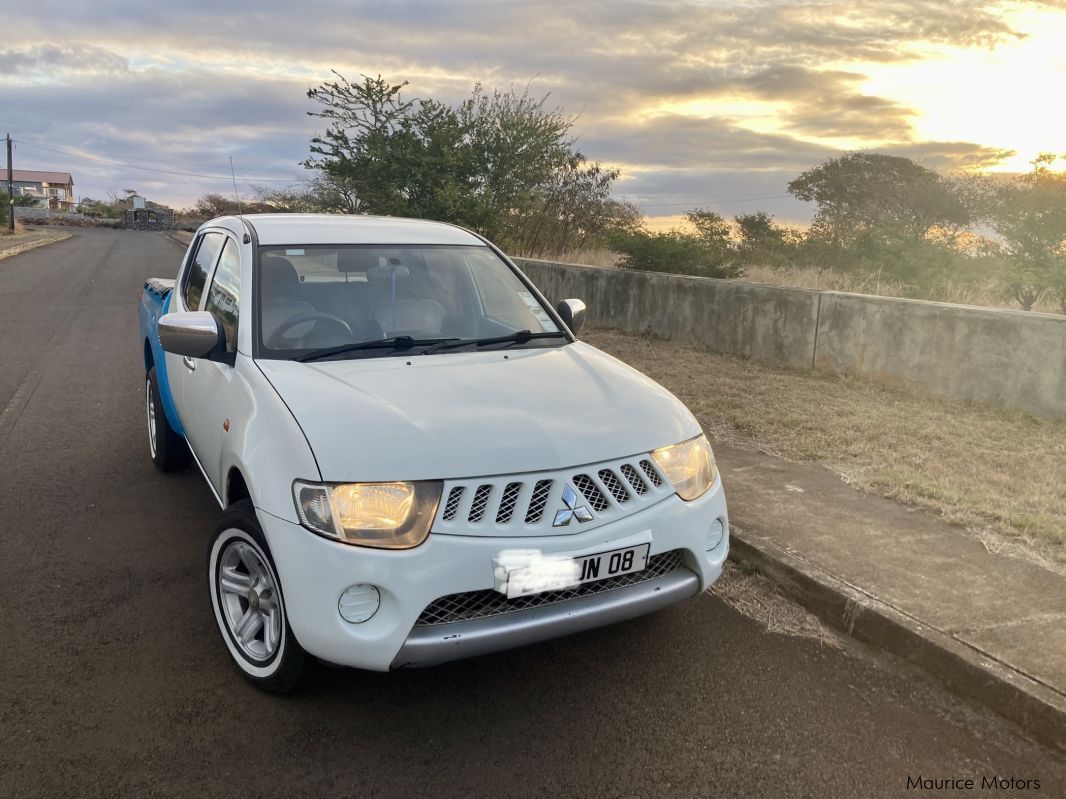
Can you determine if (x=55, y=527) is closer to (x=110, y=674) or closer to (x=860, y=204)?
(x=110, y=674)

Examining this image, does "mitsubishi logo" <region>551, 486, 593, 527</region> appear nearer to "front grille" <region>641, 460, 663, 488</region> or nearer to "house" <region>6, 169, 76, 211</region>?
"front grille" <region>641, 460, 663, 488</region>

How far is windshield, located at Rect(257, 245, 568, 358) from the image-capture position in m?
3.77

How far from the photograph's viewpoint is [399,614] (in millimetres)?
2623

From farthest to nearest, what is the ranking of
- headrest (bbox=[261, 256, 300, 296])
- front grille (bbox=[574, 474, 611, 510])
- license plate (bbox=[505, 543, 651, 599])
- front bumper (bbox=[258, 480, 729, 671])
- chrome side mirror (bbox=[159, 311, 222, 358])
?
headrest (bbox=[261, 256, 300, 296]) < chrome side mirror (bbox=[159, 311, 222, 358]) < front grille (bbox=[574, 474, 611, 510]) < license plate (bbox=[505, 543, 651, 599]) < front bumper (bbox=[258, 480, 729, 671])

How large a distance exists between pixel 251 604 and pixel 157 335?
2590 millimetres

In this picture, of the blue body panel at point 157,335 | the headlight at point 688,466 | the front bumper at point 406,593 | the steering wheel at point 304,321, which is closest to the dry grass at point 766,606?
the headlight at point 688,466

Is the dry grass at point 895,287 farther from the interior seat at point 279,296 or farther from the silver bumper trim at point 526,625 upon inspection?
the interior seat at point 279,296

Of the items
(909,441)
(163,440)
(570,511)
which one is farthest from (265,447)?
(909,441)

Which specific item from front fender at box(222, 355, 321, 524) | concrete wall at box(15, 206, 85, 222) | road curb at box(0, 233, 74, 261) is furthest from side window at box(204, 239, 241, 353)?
concrete wall at box(15, 206, 85, 222)

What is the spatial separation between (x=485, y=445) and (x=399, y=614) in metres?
0.62

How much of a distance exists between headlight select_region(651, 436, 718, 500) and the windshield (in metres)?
1.14

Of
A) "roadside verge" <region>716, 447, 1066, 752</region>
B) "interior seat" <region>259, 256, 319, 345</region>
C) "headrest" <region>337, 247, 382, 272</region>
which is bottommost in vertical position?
"roadside verge" <region>716, 447, 1066, 752</region>

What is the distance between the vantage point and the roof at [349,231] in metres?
4.19

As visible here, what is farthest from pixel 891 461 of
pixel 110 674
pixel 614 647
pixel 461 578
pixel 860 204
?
pixel 860 204
